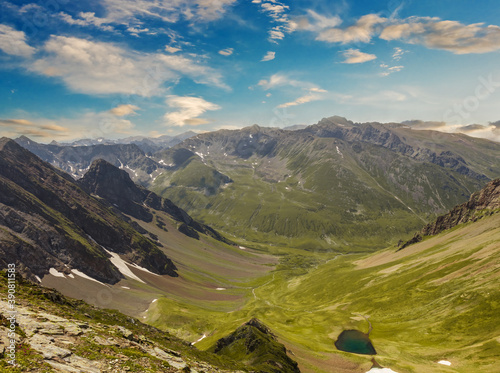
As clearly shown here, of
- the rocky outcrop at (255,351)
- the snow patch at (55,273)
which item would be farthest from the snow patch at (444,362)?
the snow patch at (55,273)

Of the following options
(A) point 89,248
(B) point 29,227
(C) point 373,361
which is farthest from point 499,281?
(B) point 29,227

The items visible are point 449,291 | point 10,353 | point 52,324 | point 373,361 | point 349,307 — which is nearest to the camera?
point 10,353

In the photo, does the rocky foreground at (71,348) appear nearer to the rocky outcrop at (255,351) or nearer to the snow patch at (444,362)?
the rocky outcrop at (255,351)

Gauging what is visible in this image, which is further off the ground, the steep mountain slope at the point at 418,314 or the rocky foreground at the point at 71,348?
the rocky foreground at the point at 71,348

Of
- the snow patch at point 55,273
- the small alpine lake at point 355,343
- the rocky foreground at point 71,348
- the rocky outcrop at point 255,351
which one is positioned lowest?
the small alpine lake at point 355,343

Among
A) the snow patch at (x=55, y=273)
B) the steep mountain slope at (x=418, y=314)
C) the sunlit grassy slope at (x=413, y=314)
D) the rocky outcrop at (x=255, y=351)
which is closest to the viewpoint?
the rocky outcrop at (x=255, y=351)

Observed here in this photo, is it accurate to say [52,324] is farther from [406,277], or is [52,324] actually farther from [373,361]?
[406,277]

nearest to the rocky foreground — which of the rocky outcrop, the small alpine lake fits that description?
the rocky outcrop
